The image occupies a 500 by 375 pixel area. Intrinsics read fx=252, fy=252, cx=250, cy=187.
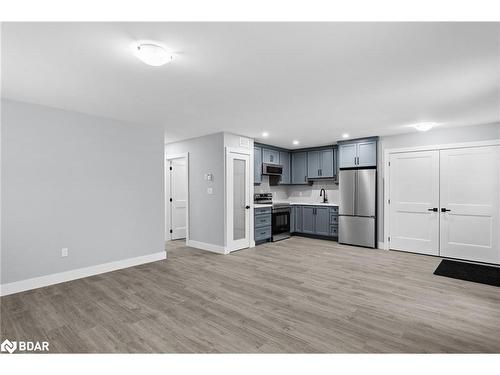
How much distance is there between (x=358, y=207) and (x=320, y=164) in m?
1.62

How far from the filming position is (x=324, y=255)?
16.6 feet

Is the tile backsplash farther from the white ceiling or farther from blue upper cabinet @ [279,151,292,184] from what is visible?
the white ceiling

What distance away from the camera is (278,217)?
6.54 meters

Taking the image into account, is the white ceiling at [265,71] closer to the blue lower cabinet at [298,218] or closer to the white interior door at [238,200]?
the white interior door at [238,200]

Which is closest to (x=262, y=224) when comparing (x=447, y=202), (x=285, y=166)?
(x=285, y=166)

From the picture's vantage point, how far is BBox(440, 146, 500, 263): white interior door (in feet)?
14.7

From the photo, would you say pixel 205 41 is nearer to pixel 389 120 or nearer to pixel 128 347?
pixel 128 347

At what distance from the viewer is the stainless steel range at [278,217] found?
6389 millimetres

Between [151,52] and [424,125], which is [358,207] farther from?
[151,52]

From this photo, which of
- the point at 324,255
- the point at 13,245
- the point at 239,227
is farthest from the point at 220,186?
the point at 13,245

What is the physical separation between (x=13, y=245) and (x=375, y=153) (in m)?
6.49

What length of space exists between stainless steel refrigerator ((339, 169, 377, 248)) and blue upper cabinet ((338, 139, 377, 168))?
16cm

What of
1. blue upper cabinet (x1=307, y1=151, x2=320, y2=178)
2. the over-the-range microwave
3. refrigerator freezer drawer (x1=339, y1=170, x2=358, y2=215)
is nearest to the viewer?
refrigerator freezer drawer (x1=339, y1=170, x2=358, y2=215)

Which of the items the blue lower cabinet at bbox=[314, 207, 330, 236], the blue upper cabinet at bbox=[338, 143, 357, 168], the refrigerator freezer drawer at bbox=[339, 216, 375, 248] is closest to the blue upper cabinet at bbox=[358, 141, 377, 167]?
Answer: the blue upper cabinet at bbox=[338, 143, 357, 168]
